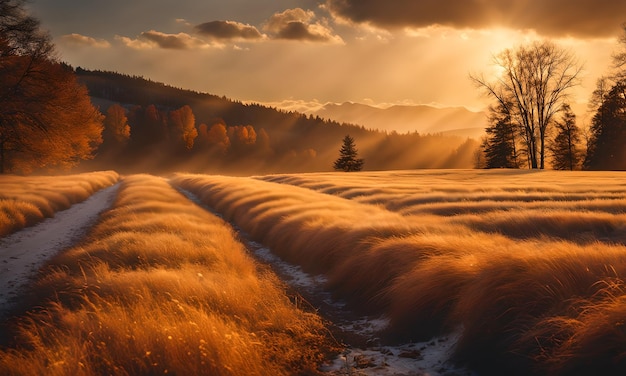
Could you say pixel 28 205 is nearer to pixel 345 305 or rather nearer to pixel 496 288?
pixel 345 305

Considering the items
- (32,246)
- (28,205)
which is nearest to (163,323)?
(32,246)

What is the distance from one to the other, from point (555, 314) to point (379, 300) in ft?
10.7

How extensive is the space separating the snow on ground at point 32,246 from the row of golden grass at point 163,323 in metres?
0.97

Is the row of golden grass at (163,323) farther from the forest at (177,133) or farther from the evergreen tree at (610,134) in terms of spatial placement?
the evergreen tree at (610,134)

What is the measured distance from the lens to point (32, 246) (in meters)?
14.1

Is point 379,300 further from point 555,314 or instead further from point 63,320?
point 63,320

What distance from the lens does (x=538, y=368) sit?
4.06 m

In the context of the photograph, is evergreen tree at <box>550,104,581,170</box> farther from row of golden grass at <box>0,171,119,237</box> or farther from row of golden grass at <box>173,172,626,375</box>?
row of golden grass at <box>0,171,119,237</box>

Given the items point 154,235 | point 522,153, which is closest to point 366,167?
point 522,153

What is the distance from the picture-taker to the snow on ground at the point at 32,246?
9.59 m

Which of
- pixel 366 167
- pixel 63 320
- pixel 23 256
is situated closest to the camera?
pixel 63 320

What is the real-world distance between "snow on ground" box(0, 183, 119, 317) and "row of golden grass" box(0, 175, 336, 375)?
3.17 feet

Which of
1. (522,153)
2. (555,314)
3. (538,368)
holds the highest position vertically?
(522,153)

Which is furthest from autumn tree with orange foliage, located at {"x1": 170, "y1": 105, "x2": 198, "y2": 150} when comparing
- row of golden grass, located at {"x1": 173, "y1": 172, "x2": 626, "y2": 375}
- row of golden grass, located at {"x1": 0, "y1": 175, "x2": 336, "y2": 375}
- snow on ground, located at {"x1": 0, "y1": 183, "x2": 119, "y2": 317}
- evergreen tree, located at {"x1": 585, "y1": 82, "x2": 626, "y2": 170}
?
row of golden grass, located at {"x1": 173, "y1": 172, "x2": 626, "y2": 375}
